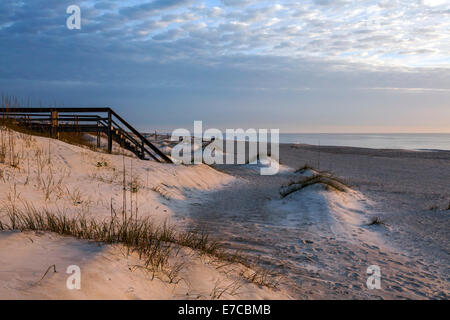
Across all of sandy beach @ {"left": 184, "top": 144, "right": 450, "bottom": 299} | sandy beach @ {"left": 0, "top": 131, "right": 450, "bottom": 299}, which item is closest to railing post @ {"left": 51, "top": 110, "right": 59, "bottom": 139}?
sandy beach @ {"left": 0, "top": 131, "right": 450, "bottom": 299}

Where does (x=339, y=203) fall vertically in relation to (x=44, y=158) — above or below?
below

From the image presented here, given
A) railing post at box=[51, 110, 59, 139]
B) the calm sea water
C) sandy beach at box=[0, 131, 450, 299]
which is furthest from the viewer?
the calm sea water

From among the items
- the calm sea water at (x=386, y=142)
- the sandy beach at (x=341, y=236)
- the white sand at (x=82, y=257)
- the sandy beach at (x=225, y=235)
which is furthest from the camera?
the calm sea water at (x=386, y=142)

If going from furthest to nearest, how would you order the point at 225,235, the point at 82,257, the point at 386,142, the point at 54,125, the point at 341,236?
the point at 386,142
the point at 54,125
the point at 341,236
the point at 225,235
the point at 82,257

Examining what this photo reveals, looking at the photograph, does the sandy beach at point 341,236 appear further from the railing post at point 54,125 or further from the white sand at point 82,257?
the railing post at point 54,125

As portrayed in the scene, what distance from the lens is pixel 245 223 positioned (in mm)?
7141

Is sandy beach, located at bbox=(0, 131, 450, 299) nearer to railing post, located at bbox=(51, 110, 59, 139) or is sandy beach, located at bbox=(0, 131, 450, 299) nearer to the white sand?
the white sand

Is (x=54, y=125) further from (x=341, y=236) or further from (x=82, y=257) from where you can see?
(x=82, y=257)

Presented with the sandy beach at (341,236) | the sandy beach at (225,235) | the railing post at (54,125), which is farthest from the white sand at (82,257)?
the railing post at (54,125)

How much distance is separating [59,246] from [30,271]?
0.70 m

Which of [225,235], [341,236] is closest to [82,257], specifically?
[225,235]

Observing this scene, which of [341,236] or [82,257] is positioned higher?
[82,257]
